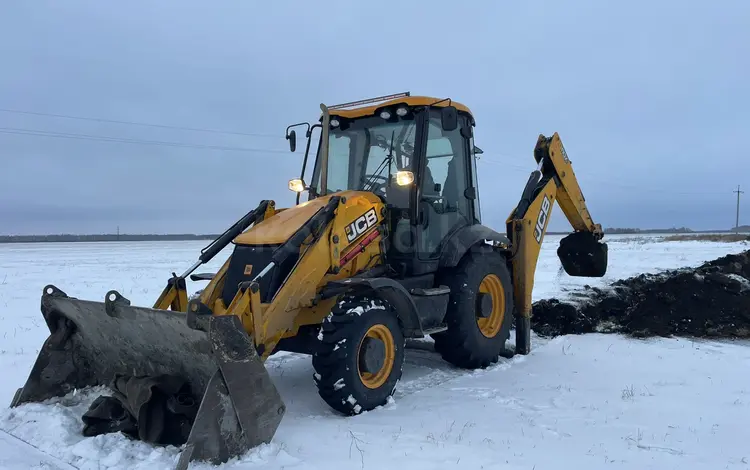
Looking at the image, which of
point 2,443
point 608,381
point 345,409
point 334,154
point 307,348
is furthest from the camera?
point 334,154

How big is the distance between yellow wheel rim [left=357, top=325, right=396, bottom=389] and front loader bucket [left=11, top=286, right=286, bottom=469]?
111 centimetres

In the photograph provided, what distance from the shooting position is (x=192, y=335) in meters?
4.30

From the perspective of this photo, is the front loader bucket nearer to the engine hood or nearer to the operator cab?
the engine hood

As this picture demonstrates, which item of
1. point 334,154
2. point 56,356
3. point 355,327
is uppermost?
point 334,154

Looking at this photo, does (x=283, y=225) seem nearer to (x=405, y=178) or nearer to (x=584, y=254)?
(x=405, y=178)

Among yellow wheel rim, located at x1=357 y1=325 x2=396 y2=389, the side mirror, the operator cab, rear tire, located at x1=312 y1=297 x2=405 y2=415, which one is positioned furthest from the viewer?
the operator cab

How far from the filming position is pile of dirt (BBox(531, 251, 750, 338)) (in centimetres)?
870

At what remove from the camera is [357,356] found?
5.02 metres

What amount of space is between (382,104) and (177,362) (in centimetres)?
355

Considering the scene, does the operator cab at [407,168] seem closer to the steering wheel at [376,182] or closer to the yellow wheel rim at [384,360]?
the steering wheel at [376,182]

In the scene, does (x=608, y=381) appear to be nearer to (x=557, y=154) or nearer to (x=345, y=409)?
(x=345, y=409)

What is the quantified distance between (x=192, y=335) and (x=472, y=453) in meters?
2.21

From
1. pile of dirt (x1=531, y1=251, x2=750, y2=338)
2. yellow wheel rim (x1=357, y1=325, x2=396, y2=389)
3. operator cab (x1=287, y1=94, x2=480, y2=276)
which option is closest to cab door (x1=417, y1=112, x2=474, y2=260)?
operator cab (x1=287, y1=94, x2=480, y2=276)

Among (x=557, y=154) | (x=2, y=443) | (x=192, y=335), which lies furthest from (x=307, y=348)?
(x=557, y=154)
